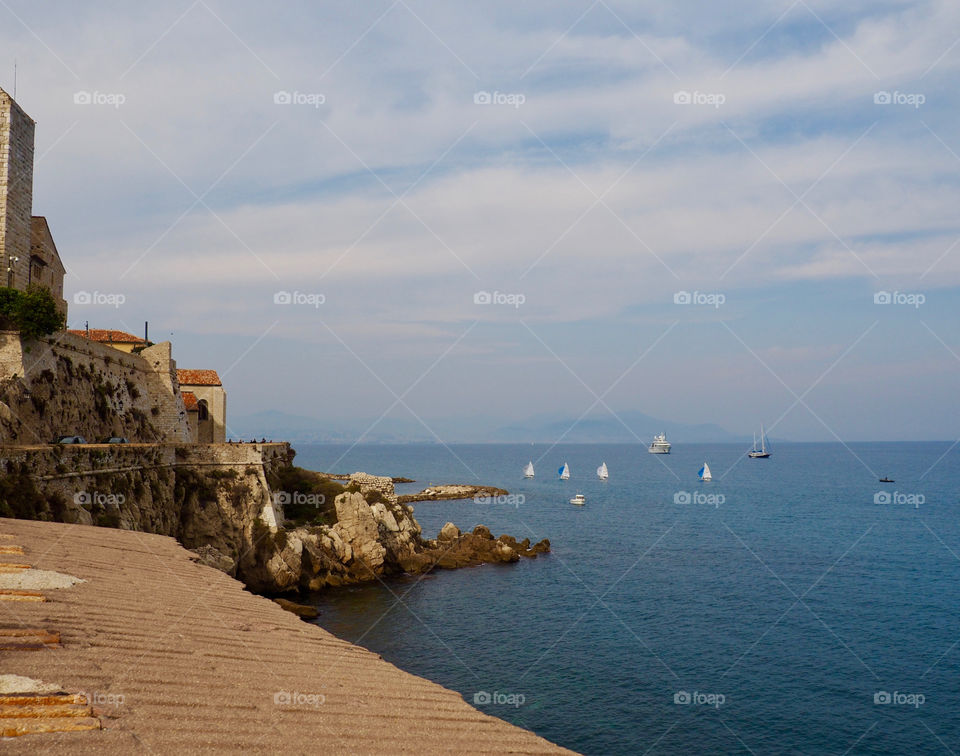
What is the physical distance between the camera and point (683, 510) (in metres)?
98.6

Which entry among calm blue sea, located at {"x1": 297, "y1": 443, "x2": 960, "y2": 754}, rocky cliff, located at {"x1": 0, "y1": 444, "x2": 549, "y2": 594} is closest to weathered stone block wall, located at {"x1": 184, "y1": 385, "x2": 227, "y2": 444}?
rocky cliff, located at {"x1": 0, "y1": 444, "x2": 549, "y2": 594}

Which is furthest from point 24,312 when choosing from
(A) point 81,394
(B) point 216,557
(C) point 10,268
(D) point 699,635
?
(D) point 699,635

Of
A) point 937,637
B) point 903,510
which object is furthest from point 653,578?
point 903,510

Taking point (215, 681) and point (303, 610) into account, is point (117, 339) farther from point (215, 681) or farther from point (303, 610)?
point (215, 681)

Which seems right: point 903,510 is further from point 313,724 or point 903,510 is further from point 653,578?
point 313,724

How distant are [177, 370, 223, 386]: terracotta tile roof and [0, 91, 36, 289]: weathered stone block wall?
23.7 meters

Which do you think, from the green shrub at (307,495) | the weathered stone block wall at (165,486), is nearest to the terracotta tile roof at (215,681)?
the weathered stone block wall at (165,486)

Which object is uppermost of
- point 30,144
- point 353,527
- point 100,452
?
point 30,144

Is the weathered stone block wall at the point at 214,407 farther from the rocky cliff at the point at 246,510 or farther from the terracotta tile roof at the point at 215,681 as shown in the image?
the terracotta tile roof at the point at 215,681

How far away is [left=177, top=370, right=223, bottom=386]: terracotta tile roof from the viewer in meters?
61.2

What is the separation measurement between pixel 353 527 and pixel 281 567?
815 cm

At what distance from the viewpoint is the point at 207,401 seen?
61.8 metres

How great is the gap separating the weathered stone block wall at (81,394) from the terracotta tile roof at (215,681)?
825 inches

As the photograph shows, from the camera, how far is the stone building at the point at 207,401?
200 ft
